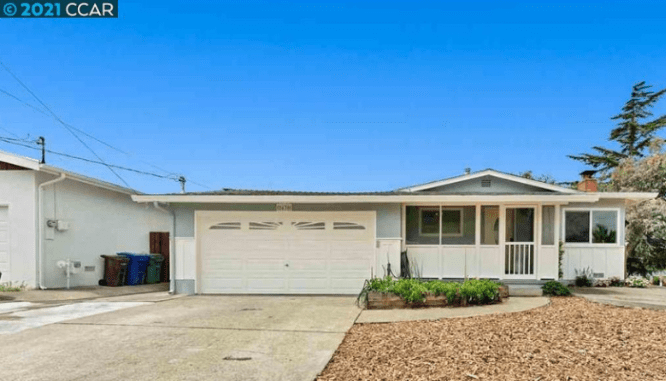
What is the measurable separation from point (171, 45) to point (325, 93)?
603 centimetres

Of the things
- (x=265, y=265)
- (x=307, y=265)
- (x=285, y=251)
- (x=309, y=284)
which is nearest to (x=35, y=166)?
(x=265, y=265)

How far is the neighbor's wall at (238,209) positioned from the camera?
10.6m

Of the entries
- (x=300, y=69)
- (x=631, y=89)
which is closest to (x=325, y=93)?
(x=300, y=69)

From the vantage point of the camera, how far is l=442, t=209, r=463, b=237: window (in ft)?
37.5

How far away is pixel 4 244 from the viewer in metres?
11.1

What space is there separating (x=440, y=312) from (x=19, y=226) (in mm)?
10566

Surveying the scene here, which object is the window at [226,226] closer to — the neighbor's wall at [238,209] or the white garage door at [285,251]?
the white garage door at [285,251]

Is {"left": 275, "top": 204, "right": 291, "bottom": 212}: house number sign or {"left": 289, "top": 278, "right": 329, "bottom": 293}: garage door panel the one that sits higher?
{"left": 275, "top": 204, "right": 291, "bottom": 212}: house number sign

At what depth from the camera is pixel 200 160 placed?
71.8 feet

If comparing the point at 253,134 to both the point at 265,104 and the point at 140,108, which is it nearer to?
the point at 265,104

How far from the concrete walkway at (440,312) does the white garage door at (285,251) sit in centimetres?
271

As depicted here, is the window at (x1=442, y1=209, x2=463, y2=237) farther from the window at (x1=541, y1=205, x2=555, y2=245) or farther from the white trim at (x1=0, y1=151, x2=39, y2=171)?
the white trim at (x1=0, y1=151, x2=39, y2=171)

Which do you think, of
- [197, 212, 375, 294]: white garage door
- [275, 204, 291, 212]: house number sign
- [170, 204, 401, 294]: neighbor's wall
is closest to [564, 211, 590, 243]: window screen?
[170, 204, 401, 294]: neighbor's wall

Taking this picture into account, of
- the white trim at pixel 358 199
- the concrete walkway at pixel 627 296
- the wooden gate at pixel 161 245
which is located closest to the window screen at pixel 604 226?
the concrete walkway at pixel 627 296
